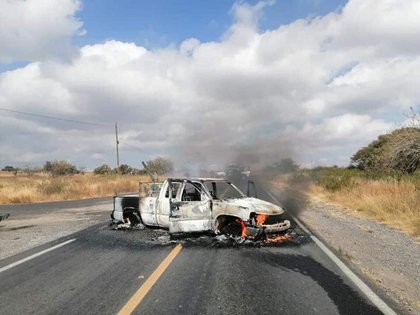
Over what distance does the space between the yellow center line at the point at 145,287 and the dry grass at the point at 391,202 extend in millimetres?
7245

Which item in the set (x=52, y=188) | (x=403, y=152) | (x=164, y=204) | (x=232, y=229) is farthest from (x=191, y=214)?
(x=52, y=188)

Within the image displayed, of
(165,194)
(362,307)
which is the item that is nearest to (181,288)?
(362,307)

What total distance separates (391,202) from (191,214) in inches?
353

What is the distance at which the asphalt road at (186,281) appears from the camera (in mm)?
5867

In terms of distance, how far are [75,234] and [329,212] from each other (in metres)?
10.6

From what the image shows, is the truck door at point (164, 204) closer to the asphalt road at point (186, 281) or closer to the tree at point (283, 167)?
the asphalt road at point (186, 281)

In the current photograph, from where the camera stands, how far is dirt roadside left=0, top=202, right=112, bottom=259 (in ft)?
39.4

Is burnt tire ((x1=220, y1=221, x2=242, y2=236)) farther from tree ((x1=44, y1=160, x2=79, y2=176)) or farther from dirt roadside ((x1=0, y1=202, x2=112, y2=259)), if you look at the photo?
tree ((x1=44, y1=160, x2=79, y2=176))

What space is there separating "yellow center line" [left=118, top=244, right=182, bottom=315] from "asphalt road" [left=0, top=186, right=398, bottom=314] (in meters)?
0.06

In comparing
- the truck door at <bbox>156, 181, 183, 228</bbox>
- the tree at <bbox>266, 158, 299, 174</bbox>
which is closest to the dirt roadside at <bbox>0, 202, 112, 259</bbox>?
the truck door at <bbox>156, 181, 183, 228</bbox>

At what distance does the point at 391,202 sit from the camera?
1684 centimetres

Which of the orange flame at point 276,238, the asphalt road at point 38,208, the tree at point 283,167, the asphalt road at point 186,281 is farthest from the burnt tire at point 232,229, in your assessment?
the tree at point 283,167

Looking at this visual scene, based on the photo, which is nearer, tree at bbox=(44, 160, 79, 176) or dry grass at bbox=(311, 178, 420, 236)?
dry grass at bbox=(311, 178, 420, 236)

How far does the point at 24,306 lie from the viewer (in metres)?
6.06
